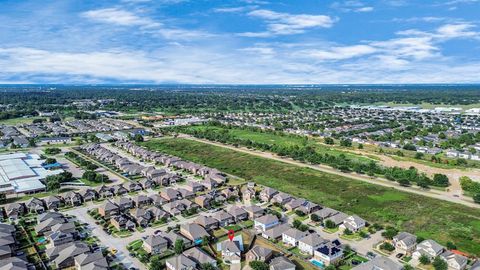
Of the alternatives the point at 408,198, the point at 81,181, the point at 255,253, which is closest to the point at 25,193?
the point at 81,181

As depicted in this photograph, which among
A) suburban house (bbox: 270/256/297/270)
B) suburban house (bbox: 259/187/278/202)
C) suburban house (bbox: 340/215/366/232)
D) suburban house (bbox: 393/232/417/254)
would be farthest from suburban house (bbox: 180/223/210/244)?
suburban house (bbox: 393/232/417/254)

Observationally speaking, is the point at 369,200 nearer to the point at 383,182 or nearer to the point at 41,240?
the point at 383,182

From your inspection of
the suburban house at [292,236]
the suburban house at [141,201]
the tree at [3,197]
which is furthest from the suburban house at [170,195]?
the tree at [3,197]

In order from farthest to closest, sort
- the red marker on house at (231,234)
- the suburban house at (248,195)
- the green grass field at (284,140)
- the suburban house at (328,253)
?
the green grass field at (284,140) < the suburban house at (248,195) < the red marker on house at (231,234) < the suburban house at (328,253)

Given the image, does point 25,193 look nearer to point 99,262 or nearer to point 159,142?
point 99,262

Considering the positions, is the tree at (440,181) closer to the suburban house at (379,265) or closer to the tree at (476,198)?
the tree at (476,198)

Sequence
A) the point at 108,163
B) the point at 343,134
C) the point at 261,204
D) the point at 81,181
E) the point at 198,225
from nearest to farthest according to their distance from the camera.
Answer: the point at 198,225 → the point at 261,204 → the point at 81,181 → the point at 108,163 → the point at 343,134
